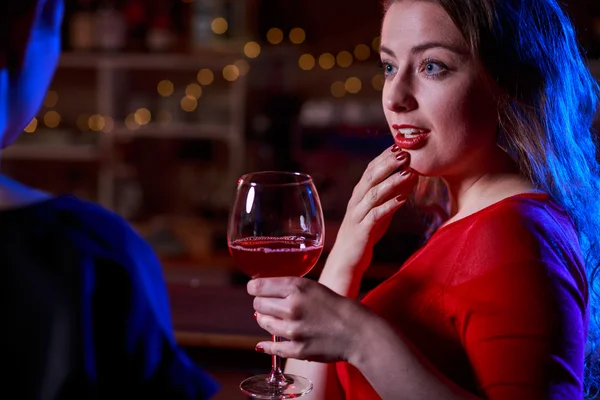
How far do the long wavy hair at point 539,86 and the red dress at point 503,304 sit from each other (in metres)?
0.07

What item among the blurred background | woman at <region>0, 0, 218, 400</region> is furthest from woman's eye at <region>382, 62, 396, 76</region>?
the blurred background

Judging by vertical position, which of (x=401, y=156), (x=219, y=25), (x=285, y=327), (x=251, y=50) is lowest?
(x=285, y=327)

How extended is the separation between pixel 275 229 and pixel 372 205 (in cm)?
26

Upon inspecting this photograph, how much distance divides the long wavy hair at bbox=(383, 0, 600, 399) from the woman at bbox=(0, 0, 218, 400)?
62 centimetres

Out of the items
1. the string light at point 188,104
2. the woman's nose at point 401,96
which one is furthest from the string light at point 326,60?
the woman's nose at point 401,96

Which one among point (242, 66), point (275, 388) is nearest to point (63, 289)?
point (275, 388)

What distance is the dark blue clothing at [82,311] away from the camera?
2.29 ft

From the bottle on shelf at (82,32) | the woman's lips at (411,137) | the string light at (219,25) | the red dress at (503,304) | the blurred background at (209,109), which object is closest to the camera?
the red dress at (503,304)

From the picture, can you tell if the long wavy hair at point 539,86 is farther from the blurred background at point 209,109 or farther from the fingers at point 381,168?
the blurred background at point 209,109

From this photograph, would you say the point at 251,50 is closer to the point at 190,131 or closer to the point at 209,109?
the point at 209,109

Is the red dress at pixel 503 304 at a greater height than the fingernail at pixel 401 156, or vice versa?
the fingernail at pixel 401 156

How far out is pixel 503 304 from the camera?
0.97 m

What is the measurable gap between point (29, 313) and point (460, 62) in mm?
715

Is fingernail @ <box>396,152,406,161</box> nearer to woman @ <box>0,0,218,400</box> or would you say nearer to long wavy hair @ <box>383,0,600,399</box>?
long wavy hair @ <box>383,0,600,399</box>
